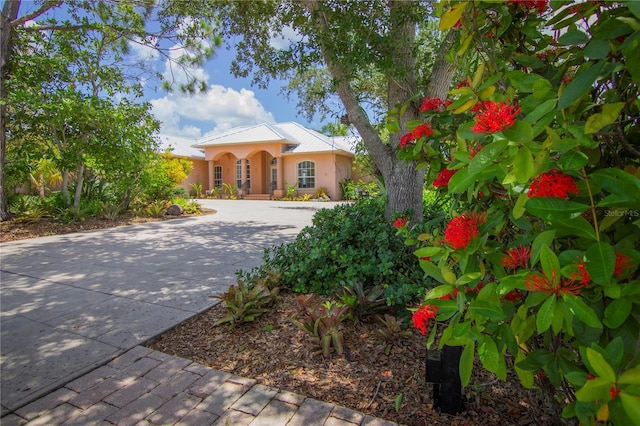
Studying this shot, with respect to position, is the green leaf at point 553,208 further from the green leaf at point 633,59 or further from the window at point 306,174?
the window at point 306,174

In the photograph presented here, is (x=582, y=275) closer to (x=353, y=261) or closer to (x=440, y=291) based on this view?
(x=440, y=291)

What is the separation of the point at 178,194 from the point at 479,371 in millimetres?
14760

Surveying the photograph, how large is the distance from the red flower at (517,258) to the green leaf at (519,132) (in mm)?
445

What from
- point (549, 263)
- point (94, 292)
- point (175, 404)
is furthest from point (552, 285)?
point (94, 292)

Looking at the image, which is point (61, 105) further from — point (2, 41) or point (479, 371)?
point (479, 371)

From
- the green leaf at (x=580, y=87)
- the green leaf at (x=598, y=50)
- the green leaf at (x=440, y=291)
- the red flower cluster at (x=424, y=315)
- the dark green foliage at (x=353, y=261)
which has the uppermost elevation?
the green leaf at (x=598, y=50)

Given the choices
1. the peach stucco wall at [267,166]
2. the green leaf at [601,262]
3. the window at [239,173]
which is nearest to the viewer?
the green leaf at [601,262]

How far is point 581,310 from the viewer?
0.80 m

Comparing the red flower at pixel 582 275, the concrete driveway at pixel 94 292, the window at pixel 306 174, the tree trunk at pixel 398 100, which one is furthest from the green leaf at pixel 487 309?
the window at pixel 306 174

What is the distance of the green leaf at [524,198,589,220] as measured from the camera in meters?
0.83

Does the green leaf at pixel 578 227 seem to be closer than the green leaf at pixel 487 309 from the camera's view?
Yes

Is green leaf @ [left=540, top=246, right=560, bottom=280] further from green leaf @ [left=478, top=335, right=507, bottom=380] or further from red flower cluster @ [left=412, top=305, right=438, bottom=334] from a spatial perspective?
red flower cluster @ [left=412, top=305, right=438, bottom=334]

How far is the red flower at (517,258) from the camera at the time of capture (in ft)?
3.58

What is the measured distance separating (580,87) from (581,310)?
1.77 ft
